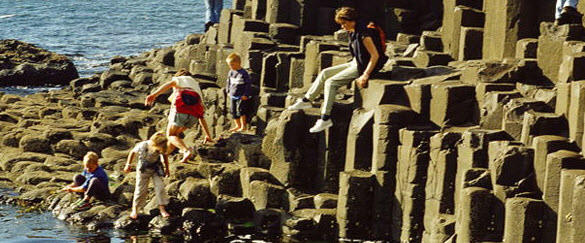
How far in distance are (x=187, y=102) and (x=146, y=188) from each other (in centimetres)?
196

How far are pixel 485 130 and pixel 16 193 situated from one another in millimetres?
9418

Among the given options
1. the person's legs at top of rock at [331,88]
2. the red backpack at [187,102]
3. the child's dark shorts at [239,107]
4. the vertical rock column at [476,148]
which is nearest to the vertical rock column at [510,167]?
the vertical rock column at [476,148]

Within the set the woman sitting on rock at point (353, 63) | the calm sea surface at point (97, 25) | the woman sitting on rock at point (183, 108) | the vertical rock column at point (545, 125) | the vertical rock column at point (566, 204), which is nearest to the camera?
the vertical rock column at point (566, 204)

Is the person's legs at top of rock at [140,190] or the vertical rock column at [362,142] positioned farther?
the person's legs at top of rock at [140,190]

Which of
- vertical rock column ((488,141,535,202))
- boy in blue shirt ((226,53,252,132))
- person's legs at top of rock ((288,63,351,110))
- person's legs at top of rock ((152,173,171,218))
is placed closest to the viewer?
vertical rock column ((488,141,535,202))

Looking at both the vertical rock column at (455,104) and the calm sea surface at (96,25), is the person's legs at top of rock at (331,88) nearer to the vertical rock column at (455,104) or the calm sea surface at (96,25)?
the vertical rock column at (455,104)

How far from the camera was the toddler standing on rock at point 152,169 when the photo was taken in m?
21.6

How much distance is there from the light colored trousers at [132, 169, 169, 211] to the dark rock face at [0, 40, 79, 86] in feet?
75.2

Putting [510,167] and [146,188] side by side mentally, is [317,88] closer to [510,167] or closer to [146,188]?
[146,188]

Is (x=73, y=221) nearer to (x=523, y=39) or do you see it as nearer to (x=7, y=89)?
(x=523, y=39)

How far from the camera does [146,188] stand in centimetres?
2189

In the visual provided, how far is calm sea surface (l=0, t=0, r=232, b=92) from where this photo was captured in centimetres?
5906

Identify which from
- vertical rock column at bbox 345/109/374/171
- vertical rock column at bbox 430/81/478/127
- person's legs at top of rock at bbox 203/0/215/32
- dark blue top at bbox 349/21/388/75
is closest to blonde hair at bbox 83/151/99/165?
vertical rock column at bbox 345/109/374/171

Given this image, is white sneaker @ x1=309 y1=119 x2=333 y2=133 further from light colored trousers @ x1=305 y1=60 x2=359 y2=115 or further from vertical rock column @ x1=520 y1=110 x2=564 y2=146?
vertical rock column @ x1=520 y1=110 x2=564 y2=146
